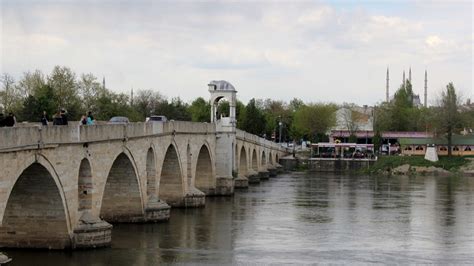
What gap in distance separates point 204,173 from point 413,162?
32.1m

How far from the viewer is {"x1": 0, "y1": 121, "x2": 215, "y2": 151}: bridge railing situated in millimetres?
19281

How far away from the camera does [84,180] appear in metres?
24.9

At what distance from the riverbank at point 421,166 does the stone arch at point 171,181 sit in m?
36.9

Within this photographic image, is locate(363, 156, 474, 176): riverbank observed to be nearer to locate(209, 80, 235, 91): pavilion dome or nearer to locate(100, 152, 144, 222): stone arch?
locate(209, 80, 235, 91): pavilion dome

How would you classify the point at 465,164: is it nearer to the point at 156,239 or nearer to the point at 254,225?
the point at 254,225

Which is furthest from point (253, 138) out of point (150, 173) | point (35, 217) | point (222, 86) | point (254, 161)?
point (35, 217)

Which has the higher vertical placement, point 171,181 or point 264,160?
point 264,160

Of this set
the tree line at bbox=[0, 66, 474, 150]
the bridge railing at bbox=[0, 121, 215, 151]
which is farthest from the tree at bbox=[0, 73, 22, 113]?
the bridge railing at bbox=[0, 121, 215, 151]

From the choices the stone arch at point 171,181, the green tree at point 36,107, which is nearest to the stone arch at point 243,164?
the green tree at point 36,107

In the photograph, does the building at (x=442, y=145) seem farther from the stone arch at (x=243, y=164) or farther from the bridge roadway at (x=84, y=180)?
the bridge roadway at (x=84, y=180)

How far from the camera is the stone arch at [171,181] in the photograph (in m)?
37.5

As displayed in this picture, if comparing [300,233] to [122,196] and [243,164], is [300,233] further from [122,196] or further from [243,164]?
[243,164]

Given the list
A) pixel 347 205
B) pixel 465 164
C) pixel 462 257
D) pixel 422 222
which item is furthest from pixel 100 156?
pixel 465 164

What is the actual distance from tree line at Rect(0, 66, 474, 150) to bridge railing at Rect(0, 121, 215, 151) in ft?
65.4
